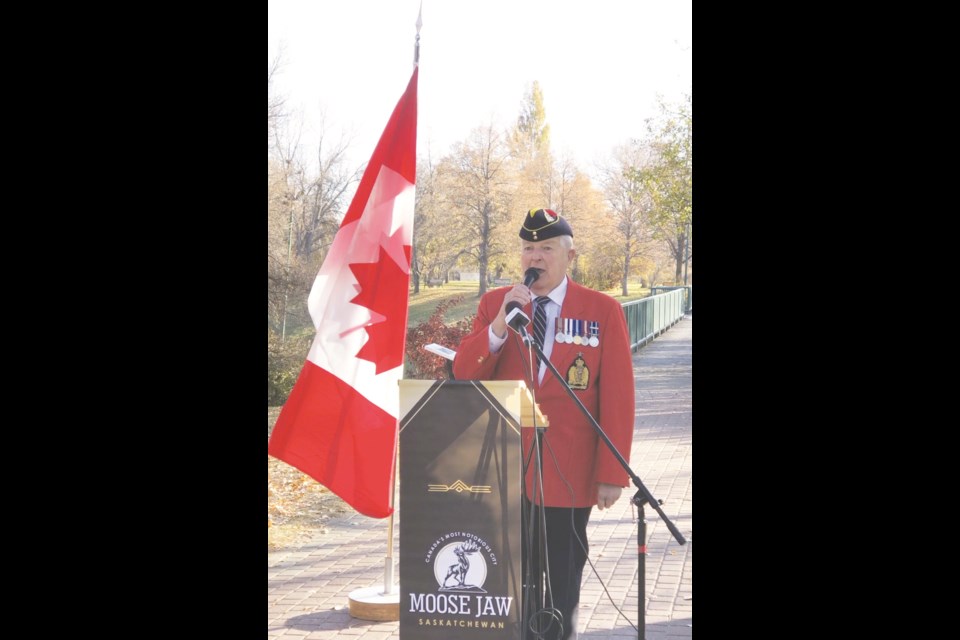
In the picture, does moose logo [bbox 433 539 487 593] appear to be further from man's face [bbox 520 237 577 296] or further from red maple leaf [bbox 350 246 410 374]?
red maple leaf [bbox 350 246 410 374]

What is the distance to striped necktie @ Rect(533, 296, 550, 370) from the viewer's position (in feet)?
13.6

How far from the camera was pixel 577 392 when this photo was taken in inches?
160

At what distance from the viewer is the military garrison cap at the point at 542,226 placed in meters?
3.98

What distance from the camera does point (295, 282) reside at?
11.7 meters

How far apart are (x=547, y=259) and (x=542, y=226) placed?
5.6 inches

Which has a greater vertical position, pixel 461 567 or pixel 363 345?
pixel 363 345

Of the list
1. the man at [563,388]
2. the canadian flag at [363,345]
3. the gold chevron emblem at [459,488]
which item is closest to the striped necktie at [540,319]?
the man at [563,388]

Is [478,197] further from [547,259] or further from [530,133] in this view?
[547,259]

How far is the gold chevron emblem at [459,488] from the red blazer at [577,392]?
0.42m

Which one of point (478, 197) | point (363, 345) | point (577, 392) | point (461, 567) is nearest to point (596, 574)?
point (577, 392)

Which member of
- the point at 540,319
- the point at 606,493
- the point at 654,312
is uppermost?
the point at 654,312

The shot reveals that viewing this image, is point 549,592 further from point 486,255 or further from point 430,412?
point 486,255

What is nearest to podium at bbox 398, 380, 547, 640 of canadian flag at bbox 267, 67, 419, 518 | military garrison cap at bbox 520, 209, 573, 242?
military garrison cap at bbox 520, 209, 573, 242

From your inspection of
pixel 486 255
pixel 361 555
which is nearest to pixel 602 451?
pixel 361 555
